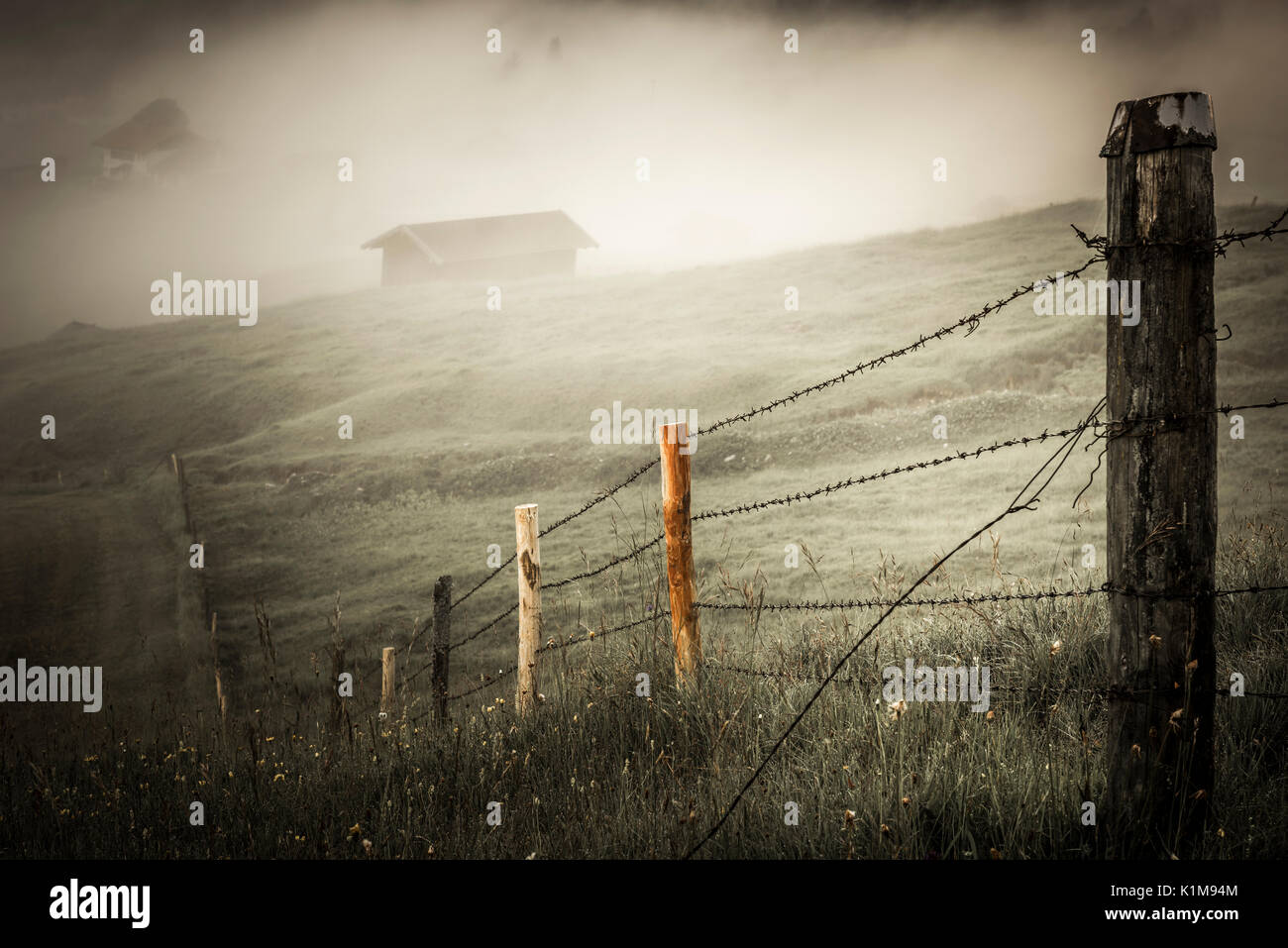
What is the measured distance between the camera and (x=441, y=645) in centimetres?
631

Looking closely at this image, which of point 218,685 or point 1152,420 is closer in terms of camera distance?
point 1152,420

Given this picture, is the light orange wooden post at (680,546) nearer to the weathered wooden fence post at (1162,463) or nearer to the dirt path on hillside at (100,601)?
the weathered wooden fence post at (1162,463)

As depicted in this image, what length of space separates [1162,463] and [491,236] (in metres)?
58.5

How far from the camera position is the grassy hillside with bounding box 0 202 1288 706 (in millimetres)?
14125

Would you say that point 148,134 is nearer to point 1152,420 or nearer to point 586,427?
point 586,427

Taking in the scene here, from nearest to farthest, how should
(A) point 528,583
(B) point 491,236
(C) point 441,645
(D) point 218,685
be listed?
(A) point 528,583
(C) point 441,645
(D) point 218,685
(B) point 491,236

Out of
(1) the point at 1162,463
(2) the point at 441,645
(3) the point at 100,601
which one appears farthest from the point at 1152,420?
(3) the point at 100,601

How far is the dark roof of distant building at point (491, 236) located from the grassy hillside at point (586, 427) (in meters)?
7.85

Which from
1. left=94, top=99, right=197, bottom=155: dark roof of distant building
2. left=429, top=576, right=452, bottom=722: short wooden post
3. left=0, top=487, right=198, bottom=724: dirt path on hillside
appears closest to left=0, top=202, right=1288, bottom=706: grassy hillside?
left=0, top=487, right=198, bottom=724: dirt path on hillside

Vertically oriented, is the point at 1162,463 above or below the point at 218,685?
above

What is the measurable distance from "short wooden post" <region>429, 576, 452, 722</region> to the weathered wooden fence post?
4.60m
